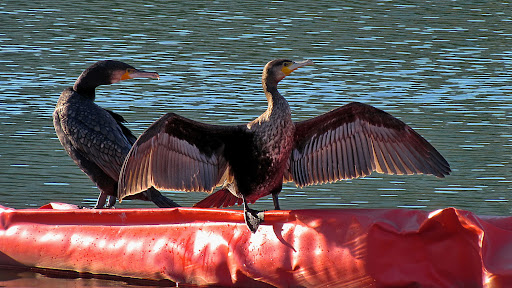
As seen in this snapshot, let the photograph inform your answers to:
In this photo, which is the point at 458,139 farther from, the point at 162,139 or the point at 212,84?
the point at 162,139

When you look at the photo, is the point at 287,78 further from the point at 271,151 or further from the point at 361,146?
the point at 271,151

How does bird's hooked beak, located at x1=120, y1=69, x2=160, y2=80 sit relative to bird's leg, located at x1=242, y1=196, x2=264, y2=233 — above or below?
above

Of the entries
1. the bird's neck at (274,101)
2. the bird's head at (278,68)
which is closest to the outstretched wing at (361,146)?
the bird's neck at (274,101)

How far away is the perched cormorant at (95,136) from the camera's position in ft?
20.9

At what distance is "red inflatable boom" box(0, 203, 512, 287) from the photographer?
5207 millimetres

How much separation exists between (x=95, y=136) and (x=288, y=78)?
24.7 feet

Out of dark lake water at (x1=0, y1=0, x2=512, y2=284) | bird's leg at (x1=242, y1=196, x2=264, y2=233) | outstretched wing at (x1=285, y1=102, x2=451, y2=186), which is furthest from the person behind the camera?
dark lake water at (x1=0, y1=0, x2=512, y2=284)

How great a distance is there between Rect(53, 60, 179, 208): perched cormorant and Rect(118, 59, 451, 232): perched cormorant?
62 cm

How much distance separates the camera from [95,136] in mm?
6359

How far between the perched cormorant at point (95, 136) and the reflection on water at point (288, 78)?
4.41ft

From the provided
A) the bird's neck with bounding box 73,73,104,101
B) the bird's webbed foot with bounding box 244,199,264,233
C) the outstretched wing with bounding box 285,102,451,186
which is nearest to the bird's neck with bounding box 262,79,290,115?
the outstretched wing with bounding box 285,102,451,186

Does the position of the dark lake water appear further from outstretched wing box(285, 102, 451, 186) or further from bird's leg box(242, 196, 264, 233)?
bird's leg box(242, 196, 264, 233)

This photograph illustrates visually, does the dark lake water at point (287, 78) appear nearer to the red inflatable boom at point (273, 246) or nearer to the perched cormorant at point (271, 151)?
the red inflatable boom at point (273, 246)

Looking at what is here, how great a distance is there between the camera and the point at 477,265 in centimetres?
517
